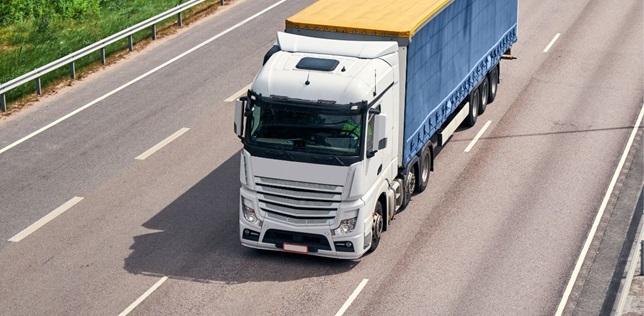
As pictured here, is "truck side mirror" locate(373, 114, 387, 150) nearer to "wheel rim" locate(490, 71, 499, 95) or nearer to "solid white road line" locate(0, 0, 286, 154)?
"wheel rim" locate(490, 71, 499, 95)

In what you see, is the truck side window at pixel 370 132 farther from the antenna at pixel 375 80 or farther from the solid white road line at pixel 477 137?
the solid white road line at pixel 477 137

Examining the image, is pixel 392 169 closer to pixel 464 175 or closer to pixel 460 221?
pixel 460 221

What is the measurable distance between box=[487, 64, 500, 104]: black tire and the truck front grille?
11015 mm

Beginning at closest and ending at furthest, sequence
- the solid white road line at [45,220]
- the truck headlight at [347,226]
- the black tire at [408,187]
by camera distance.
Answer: the truck headlight at [347,226], the solid white road line at [45,220], the black tire at [408,187]

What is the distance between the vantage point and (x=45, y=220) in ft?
79.6

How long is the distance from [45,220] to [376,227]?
23.4 feet


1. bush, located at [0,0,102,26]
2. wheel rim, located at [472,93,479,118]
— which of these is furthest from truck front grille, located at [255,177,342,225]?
bush, located at [0,0,102,26]

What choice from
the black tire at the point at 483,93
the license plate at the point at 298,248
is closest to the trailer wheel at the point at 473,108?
the black tire at the point at 483,93

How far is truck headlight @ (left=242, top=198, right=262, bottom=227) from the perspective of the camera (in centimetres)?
2189

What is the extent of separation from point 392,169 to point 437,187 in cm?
301

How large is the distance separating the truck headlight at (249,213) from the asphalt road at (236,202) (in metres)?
0.89

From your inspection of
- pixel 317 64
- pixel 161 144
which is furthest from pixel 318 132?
pixel 161 144

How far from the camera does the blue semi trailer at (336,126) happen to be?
21.0 metres

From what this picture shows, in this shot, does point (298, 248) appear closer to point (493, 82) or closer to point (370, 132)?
point (370, 132)
